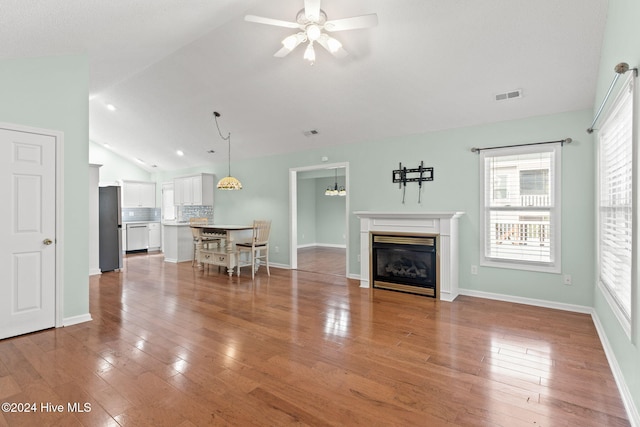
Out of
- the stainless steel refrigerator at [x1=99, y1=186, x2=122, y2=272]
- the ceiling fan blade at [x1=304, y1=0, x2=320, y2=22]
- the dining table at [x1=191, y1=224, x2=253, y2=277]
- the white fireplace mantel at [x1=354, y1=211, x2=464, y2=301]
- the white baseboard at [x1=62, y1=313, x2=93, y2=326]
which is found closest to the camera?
the ceiling fan blade at [x1=304, y1=0, x2=320, y2=22]

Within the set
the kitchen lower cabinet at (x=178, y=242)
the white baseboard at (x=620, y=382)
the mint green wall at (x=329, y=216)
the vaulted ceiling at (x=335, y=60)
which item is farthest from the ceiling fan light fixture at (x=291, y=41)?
the mint green wall at (x=329, y=216)

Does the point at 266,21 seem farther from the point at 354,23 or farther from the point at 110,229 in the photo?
the point at 110,229

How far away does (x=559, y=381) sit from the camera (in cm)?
235

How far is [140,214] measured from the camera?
9.88 m

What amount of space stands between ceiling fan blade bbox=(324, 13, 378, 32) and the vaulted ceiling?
608 mm

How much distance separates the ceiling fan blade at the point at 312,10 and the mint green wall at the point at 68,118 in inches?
103

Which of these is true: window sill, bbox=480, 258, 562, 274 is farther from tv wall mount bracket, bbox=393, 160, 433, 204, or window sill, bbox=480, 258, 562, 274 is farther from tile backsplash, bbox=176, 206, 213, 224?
tile backsplash, bbox=176, 206, 213, 224

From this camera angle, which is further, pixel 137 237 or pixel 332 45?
pixel 137 237

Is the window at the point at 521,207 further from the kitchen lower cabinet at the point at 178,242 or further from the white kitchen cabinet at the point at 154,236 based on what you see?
the white kitchen cabinet at the point at 154,236

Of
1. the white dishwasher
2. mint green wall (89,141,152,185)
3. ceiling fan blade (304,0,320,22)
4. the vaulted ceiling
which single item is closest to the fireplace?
the vaulted ceiling

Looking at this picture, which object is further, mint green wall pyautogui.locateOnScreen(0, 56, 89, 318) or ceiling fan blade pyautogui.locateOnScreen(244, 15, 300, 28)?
mint green wall pyautogui.locateOnScreen(0, 56, 89, 318)

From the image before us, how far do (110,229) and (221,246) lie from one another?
2140 millimetres

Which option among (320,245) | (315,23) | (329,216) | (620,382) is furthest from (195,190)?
(620,382)

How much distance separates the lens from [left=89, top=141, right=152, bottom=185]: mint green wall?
29.4 feet
